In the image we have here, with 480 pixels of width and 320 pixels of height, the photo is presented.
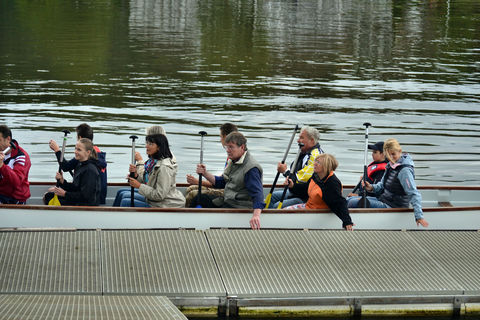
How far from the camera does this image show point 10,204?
867 cm

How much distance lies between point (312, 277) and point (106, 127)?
420 inches

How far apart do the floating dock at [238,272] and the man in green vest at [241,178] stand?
33cm

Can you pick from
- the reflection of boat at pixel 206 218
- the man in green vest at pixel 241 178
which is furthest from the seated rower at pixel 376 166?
the man in green vest at pixel 241 178

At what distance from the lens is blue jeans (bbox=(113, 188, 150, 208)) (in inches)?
356

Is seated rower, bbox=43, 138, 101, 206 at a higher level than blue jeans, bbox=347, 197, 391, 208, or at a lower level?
higher

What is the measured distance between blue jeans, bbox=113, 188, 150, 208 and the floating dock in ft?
1.83

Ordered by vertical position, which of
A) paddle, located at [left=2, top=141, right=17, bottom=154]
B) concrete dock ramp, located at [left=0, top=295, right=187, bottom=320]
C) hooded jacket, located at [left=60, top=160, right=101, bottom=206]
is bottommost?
concrete dock ramp, located at [left=0, top=295, right=187, bottom=320]

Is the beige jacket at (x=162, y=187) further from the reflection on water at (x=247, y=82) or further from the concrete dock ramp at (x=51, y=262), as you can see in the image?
the reflection on water at (x=247, y=82)

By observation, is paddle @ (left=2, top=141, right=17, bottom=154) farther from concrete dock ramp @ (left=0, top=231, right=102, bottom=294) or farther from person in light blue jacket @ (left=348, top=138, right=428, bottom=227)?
person in light blue jacket @ (left=348, top=138, right=428, bottom=227)

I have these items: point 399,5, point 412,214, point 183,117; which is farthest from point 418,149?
point 399,5

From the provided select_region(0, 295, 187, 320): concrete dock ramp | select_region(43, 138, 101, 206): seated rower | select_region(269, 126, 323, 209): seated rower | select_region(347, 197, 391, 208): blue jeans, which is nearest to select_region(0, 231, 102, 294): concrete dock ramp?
select_region(0, 295, 187, 320): concrete dock ramp

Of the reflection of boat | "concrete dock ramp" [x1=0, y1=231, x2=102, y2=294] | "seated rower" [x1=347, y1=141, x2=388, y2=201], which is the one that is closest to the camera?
"concrete dock ramp" [x1=0, y1=231, x2=102, y2=294]

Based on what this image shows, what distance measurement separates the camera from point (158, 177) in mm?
8461

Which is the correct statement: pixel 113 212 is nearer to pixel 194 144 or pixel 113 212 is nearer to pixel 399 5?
pixel 194 144
